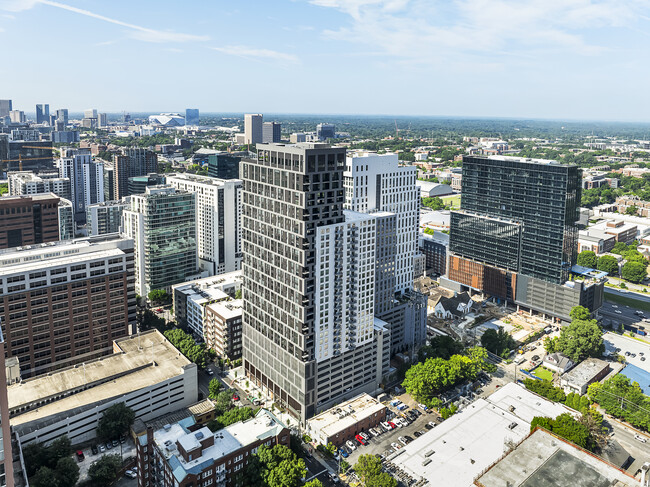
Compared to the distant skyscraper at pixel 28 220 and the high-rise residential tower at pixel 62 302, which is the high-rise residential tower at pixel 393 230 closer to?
the high-rise residential tower at pixel 62 302

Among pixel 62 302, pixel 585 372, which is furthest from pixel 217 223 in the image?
pixel 585 372

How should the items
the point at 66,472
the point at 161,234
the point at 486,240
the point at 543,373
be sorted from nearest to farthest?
the point at 66,472 → the point at 543,373 → the point at 161,234 → the point at 486,240

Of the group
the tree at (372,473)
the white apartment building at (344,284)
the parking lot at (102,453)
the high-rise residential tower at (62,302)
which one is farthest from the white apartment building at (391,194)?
the parking lot at (102,453)

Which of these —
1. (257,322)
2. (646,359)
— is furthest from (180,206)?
(646,359)

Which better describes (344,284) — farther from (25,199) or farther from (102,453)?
(25,199)

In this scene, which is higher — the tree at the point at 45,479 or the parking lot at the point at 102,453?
the tree at the point at 45,479
